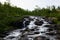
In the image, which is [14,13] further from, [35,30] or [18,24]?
[35,30]

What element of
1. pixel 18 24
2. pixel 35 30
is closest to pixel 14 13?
pixel 18 24

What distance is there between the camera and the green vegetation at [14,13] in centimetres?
1406

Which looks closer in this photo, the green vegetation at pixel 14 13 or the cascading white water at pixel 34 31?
the cascading white water at pixel 34 31

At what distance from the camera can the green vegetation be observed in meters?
14.1

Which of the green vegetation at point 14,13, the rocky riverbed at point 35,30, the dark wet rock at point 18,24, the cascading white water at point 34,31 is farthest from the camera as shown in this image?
the green vegetation at point 14,13

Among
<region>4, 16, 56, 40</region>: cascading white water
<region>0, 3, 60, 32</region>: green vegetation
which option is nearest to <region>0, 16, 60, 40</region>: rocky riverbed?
<region>4, 16, 56, 40</region>: cascading white water

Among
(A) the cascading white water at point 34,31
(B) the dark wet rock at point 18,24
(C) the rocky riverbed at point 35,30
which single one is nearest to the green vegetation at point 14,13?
(B) the dark wet rock at point 18,24

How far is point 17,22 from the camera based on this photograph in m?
14.0

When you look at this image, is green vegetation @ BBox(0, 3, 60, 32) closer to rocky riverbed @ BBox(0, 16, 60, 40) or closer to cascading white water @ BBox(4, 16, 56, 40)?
rocky riverbed @ BBox(0, 16, 60, 40)

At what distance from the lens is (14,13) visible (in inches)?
639

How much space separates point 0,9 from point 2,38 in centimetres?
476

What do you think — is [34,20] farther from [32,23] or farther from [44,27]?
[44,27]

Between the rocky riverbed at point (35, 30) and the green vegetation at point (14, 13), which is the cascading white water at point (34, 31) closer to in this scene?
the rocky riverbed at point (35, 30)

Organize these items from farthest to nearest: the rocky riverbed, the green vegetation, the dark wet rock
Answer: the green vegetation
the dark wet rock
the rocky riverbed
